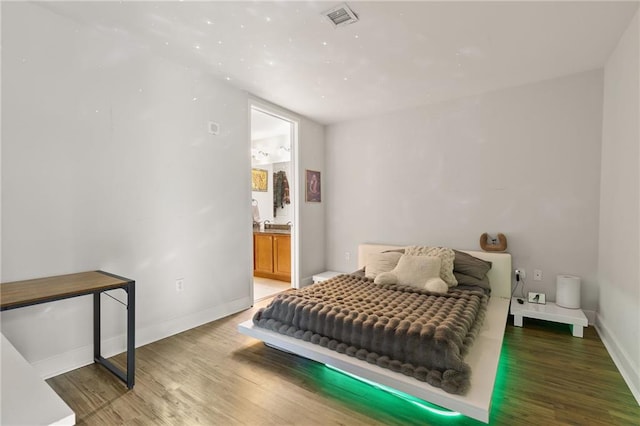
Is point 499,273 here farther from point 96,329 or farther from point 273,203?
point 273,203

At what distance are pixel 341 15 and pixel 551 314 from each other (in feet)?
10.1

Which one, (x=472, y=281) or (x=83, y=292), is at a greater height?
(x=83, y=292)

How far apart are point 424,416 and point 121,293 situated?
2.34m

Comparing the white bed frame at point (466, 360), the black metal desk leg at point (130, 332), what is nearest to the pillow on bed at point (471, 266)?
the white bed frame at point (466, 360)

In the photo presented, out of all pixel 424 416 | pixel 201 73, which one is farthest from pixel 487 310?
pixel 201 73

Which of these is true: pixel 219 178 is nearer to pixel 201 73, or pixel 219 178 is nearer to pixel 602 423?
pixel 201 73

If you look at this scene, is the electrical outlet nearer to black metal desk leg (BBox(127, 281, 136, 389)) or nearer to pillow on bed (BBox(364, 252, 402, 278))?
pillow on bed (BBox(364, 252, 402, 278))

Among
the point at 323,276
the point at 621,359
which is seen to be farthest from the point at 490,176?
the point at 323,276

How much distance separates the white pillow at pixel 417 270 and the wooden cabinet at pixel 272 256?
83.5 inches

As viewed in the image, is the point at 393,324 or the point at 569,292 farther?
the point at 569,292

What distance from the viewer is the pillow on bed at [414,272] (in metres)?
2.92

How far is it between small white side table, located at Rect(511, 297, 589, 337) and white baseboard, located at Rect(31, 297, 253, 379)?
280 cm

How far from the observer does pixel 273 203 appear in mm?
5918

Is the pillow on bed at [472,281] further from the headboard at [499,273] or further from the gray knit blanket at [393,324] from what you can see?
the gray knit blanket at [393,324]
